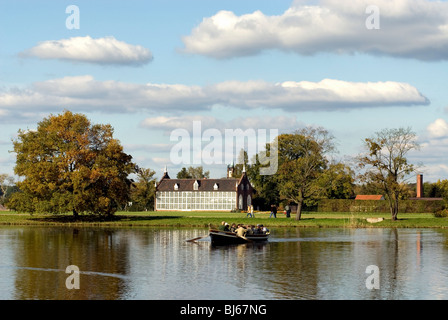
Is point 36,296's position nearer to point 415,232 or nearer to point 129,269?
point 129,269

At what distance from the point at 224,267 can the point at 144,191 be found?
343 feet

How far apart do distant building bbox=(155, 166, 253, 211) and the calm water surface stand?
75557 millimetres

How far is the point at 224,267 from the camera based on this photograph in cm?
3781

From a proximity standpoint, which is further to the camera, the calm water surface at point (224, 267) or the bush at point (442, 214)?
the bush at point (442, 214)

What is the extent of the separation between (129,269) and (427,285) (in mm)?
16854

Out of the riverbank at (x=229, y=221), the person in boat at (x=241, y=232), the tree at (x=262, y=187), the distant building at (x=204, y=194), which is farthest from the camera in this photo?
the distant building at (x=204, y=194)

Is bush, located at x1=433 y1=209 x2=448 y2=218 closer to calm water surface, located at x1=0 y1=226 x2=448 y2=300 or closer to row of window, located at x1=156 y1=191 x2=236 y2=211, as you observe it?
calm water surface, located at x1=0 y1=226 x2=448 y2=300

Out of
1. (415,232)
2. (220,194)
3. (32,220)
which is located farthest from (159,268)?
(220,194)

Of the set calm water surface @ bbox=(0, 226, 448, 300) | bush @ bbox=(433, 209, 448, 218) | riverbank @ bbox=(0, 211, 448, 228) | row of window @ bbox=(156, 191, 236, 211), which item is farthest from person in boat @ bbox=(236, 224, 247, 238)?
row of window @ bbox=(156, 191, 236, 211)

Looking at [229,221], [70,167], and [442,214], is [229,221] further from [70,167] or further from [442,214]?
[442,214]

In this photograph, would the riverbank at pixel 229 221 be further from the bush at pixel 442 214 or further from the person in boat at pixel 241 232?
the person in boat at pixel 241 232

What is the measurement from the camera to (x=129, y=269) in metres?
36.6

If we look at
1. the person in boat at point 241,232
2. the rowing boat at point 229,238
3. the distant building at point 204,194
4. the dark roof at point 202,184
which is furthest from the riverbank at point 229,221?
the dark roof at point 202,184

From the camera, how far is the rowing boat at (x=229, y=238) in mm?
51594
